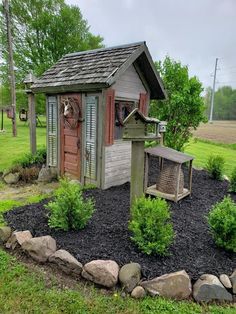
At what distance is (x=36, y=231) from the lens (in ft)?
12.6

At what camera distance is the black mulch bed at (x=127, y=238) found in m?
3.08

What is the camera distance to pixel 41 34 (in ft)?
67.4

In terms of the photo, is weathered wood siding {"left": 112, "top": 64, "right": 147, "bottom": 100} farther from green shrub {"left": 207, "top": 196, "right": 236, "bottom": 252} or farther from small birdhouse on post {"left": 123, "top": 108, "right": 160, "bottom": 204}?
green shrub {"left": 207, "top": 196, "right": 236, "bottom": 252}

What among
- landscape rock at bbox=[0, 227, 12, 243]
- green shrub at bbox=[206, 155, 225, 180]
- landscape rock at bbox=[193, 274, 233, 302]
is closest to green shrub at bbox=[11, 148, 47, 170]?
landscape rock at bbox=[0, 227, 12, 243]

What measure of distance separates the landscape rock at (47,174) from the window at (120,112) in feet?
7.12

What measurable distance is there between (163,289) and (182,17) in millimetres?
10641

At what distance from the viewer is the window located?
21.1 feet

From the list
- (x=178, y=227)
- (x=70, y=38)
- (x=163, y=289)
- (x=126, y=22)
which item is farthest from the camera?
(x=70, y=38)

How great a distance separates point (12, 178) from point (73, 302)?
16.7 ft

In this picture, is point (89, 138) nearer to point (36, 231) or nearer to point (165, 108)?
point (36, 231)

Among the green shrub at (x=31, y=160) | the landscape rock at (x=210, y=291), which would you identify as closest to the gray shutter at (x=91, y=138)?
the green shrub at (x=31, y=160)

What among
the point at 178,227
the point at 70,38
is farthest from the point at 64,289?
the point at 70,38

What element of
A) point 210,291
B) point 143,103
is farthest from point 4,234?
point 143,103

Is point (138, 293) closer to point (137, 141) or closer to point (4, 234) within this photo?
point (137, 141)
